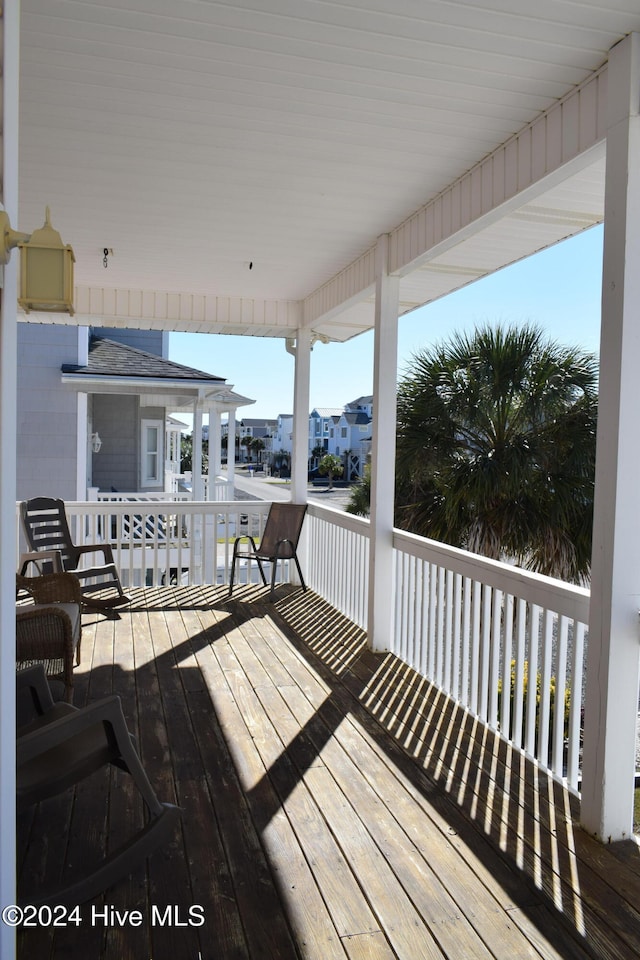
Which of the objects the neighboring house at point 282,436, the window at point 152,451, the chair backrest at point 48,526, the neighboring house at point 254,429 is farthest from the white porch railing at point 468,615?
the neighboring house at point 254,429

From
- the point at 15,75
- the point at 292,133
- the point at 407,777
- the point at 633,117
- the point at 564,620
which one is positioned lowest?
the point at 407,777

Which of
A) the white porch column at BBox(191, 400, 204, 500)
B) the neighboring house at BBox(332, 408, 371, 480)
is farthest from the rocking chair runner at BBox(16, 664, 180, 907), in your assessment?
the neighboring house at BBox(332, 408, 371, 480)

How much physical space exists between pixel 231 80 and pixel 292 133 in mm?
500

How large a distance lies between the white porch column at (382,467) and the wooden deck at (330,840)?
73cm

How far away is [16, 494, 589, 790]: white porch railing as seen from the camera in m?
3.03

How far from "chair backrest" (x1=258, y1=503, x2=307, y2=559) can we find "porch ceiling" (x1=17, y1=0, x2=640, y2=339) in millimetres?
2525

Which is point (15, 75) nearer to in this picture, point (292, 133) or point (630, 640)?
point (292, 133)

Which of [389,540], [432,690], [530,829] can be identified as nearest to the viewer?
[530,829]

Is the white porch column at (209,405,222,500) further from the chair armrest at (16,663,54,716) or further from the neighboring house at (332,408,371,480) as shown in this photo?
the neighboring house at (332,408,371,480)

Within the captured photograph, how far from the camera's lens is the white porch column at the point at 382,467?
4855mm

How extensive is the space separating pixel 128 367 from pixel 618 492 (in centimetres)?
776

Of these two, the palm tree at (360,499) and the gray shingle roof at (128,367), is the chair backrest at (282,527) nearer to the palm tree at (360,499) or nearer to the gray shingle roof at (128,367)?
the palm tree at (360,499)

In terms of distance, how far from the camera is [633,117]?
7.99ft

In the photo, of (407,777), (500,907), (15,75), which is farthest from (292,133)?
(500,907)
